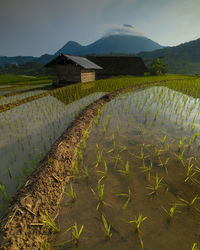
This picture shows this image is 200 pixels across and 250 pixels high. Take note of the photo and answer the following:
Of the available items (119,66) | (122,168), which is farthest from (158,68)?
(122,168)

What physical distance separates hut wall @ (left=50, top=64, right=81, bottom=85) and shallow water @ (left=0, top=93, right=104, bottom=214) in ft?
27.0

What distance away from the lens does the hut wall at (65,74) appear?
12578mm

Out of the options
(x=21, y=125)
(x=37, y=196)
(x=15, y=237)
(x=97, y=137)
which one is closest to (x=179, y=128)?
(x=97, y=137)

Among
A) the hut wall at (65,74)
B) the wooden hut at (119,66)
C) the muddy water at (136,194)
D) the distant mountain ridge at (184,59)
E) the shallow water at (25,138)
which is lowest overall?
the shallow water at (25,138)

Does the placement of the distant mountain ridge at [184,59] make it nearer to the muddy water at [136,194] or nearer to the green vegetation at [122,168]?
the green vegetation at [122,168]

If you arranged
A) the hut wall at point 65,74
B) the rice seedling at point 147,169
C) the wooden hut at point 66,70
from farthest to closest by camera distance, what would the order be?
1. the hut wall at point 65,74
2. the wooden hut at point 66,70
3. the rice seedling at point 147,169

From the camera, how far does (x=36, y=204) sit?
4.82 ft

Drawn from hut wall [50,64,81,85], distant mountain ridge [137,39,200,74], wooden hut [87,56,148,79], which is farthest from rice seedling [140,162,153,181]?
distant mountain ridge [137,39,200,74]

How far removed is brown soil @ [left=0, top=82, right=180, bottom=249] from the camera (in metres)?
1.16

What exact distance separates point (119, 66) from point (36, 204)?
23997 millimetres

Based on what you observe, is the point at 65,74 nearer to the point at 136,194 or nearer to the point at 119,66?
the point at 119,66

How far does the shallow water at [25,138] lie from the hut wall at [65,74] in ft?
27.0

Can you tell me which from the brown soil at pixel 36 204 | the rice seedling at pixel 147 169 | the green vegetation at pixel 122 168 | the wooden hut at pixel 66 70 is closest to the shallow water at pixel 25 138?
the green vegetation at pixel 122 168

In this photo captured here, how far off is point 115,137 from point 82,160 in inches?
41.0
